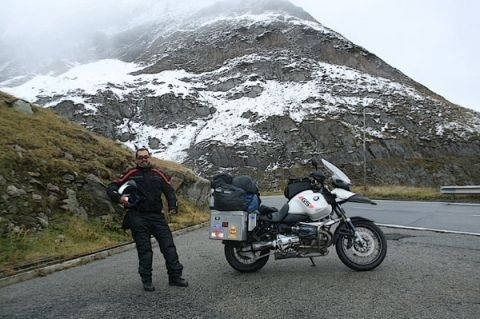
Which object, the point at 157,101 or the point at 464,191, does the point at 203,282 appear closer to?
the point at 464,191

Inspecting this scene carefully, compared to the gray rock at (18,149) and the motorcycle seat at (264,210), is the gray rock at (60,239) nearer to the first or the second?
the gray rock at (18,149)

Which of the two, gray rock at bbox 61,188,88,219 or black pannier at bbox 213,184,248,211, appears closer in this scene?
black pannier at bbox 213,184,248,211

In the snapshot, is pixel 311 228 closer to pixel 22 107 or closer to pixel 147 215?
pixel 147 215

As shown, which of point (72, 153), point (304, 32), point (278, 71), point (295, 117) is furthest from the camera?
point (304, 32)

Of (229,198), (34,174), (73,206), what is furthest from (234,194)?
(34,174)

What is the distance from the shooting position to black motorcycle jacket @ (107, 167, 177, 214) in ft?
22.5

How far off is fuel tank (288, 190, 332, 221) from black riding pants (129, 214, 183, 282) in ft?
6.20

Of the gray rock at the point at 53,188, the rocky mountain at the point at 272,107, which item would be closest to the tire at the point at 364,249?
the gray rock at the point at 53,188

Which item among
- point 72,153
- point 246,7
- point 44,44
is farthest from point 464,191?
point 44,44

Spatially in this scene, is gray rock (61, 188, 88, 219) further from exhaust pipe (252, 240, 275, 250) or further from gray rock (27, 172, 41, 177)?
exhaust pipe (252, 240, 275, 250)

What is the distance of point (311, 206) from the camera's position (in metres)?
7.00

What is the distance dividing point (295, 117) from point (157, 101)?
3299 centimetres

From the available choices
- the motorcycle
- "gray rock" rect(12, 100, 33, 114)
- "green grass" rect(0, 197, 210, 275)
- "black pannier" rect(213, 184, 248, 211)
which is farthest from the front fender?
"gray rock" rect(12, 100, 33, 114)

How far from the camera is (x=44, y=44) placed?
186875mm
